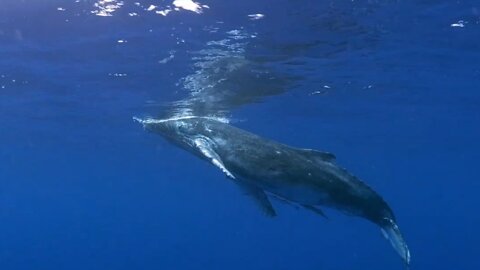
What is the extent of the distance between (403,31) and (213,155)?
1187cm

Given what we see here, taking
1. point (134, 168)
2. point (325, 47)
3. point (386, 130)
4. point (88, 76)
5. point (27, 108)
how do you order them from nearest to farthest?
point (325, 47), point (88, 76), point (27, 108), point (386, 130), point (134, 168)

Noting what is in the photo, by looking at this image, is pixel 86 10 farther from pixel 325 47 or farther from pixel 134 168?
pixel 134 168

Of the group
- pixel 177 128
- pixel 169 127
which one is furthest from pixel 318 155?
pixel 169 127

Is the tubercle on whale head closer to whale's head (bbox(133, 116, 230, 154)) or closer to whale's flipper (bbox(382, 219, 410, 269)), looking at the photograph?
whale's head (bbox(133, 116, 230, 154))

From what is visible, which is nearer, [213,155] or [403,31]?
[213,155]

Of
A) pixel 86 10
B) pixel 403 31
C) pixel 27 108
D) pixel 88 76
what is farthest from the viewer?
pixel 27 108

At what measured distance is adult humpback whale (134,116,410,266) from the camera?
5.64m

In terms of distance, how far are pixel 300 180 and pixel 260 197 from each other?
625mm

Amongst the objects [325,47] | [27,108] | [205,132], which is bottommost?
[27,108]

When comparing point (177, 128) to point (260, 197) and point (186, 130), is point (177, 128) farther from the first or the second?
point (260, 197)

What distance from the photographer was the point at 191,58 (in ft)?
63.3

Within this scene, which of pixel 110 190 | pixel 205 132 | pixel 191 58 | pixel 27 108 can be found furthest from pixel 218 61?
pixel 110 190

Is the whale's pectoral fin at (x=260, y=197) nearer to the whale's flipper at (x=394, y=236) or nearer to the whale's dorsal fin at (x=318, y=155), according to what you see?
the whale's dorsal fin at (x=318, y=155)

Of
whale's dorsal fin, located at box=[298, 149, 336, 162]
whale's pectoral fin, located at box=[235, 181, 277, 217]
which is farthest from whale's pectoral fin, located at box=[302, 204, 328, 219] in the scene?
whale's dorsal fin, located at box=[298, 149, 336, 162]
